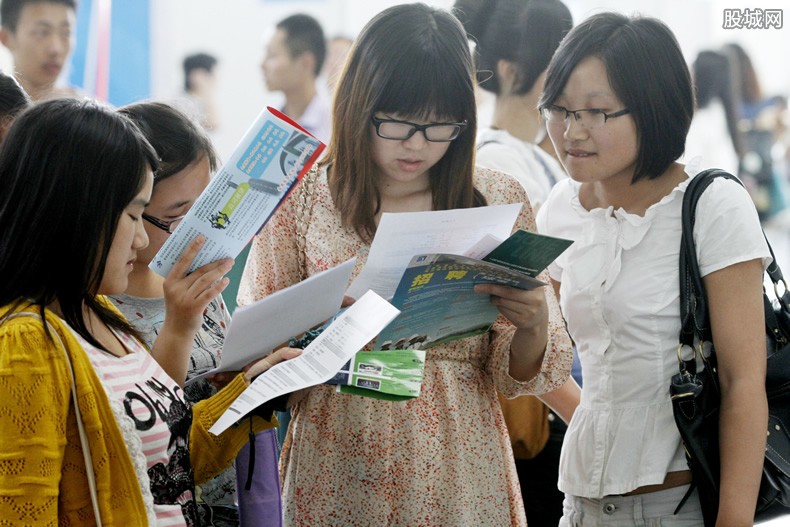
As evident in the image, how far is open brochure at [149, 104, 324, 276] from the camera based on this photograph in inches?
52.7

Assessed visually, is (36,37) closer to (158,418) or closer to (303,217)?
(303,217)

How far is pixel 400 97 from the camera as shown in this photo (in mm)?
1566

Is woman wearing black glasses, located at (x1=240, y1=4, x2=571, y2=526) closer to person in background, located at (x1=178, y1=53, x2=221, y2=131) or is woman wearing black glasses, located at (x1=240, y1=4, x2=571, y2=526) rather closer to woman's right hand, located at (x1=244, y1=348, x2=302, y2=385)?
woman's right hand, located at (x1=244, y1=348, x2=302, y2=385)

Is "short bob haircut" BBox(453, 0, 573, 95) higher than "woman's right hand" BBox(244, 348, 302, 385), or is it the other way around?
"short bob haircut" BBox(453, 0, 573, 95)

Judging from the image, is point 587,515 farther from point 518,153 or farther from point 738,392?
point 518,153

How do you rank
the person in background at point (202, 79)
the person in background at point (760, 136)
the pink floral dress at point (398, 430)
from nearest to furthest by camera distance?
the pink floral dress at point (398, 430) → the person in background at point (202, 79) → the person in background at point (760, 136)

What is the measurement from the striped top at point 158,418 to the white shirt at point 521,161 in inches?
47.4

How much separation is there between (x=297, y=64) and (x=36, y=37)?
1.90 metres

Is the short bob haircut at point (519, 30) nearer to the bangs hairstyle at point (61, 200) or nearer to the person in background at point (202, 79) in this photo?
the bangs hairstyle at point (61, 200)

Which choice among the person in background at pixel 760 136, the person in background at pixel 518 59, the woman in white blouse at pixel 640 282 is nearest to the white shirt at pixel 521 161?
the person in background at pixel 518 59

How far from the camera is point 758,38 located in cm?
689

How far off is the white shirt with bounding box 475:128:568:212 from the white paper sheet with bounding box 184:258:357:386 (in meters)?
0.99

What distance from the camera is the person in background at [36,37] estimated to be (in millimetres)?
3588

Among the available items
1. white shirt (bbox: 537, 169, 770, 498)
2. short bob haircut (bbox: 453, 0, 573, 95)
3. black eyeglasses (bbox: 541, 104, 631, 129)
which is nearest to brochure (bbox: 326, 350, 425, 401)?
white shirt (bbox: 537, 169, 770, 498)
